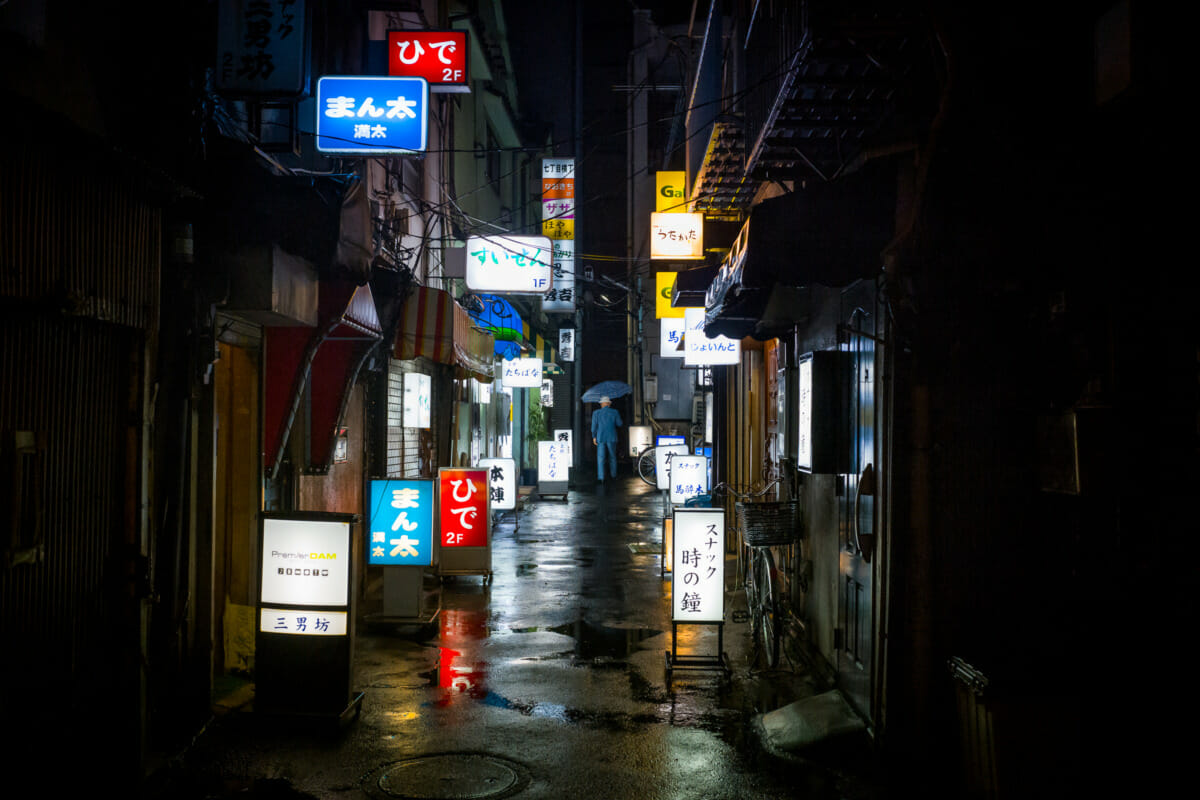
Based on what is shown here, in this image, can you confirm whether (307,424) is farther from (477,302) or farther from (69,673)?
(477,302)

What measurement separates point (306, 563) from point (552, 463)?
22034mm

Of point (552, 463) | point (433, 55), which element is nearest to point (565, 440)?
point (552, 463)

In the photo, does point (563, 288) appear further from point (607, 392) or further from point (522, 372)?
point (607, 392)

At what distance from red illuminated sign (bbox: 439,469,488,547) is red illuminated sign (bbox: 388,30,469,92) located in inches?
245

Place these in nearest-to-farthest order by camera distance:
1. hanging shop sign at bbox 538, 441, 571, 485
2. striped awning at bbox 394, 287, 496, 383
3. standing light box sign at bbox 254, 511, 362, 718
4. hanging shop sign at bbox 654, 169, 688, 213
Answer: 1. standing light box sign at bbox 254, 511, 362, 718
2. striped awning at bbox 394, 287, 496, 383
3. hanging shop sign at bbox 654, 169, 688, 213
4. hanging shop sign at bbox 538, 441, 571, 485

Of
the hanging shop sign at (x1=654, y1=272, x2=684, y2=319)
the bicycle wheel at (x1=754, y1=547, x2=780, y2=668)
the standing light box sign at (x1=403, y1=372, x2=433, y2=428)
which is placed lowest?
the bicycle wheel at (x1=754, y1=547, x2=780, y2=668)

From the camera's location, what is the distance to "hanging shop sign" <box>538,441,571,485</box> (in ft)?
97.7

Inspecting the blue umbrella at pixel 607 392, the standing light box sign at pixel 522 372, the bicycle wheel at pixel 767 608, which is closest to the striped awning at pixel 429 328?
the bicycle wheel at pixel 767 608

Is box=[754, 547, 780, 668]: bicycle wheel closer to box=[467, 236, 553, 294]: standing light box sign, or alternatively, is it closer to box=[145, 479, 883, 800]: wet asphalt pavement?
box=[145, 479, 883, 800]: wet asphalt pavement

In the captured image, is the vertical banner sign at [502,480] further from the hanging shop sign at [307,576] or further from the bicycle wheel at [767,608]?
the hanging shop sign at [307,576]

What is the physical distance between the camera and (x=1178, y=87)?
544 cm

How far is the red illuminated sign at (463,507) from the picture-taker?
15281mm

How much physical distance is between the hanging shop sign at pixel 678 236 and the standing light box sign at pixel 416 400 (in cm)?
540

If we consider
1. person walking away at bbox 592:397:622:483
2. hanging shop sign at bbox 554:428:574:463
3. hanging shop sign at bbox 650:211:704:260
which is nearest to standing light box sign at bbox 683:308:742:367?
hanging shop sign at bbox 650:211:704:260
